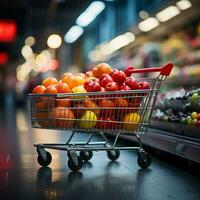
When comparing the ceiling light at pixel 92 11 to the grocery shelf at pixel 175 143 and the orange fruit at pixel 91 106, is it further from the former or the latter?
the orange fruit at pixel 91 106

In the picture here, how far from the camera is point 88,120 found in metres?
4.78

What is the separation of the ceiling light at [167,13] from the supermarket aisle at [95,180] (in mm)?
7814

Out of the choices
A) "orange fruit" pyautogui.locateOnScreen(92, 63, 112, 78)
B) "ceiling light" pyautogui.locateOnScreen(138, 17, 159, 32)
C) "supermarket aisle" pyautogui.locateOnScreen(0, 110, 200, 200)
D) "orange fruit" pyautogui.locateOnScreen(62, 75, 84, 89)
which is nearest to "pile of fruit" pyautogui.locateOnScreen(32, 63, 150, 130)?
"orange fruit" pyautogui.locateOnScreen(62, 75, 84, 89)

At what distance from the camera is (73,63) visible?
36.9 meters

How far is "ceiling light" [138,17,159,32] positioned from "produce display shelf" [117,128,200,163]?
8915 millimetres

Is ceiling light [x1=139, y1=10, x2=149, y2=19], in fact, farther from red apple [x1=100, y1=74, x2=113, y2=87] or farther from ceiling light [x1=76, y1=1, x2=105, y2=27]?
red apple [x1=100, y1=74, x2=113, y2=87]

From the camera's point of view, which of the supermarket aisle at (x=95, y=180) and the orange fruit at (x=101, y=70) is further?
the orange fruit at (x=101, y=70)

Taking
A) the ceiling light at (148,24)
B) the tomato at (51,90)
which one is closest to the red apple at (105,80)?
the tomato at (51,90)

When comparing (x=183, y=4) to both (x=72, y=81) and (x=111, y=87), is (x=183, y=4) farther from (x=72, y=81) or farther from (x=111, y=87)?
(x=111, y=87)

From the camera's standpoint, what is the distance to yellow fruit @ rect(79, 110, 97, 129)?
4797mm

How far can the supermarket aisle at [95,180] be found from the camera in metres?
3.71

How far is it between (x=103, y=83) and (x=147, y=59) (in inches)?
487

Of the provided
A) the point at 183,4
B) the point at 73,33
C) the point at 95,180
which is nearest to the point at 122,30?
the point at 183,4

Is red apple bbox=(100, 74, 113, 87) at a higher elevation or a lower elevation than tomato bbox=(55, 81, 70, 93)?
higher
